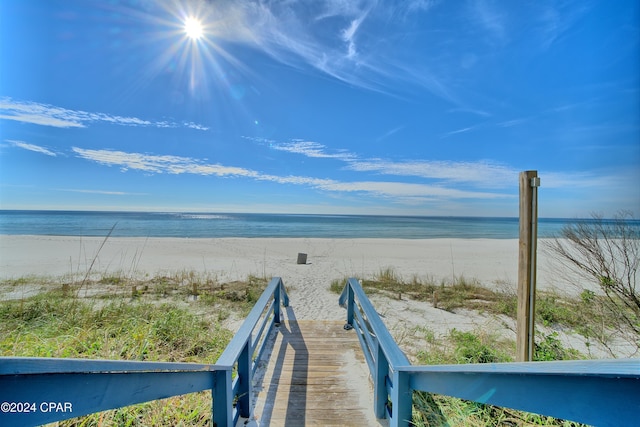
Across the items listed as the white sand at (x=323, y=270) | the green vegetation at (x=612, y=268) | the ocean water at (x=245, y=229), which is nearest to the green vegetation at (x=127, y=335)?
the white sand at (x=323, y=270)

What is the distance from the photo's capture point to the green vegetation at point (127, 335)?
2.19 meters

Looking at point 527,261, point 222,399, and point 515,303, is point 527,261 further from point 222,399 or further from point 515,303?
point 515,303

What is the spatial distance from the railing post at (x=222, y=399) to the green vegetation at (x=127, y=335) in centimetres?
57

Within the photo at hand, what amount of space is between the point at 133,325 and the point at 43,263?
1141 centimetres

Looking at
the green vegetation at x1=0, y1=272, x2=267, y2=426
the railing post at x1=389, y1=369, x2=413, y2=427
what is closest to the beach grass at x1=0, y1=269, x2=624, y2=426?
the green vegetation at x1=0, y1=272, x2=267, y2=426

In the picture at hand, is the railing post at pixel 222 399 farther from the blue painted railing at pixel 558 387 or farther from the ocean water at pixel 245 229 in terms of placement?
the ocean water at pixel 245 229

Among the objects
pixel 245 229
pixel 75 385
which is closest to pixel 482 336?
pixel 75 385

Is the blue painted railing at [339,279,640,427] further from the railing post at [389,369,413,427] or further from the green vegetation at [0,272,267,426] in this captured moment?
the green vegetation at [0,272,267,426]

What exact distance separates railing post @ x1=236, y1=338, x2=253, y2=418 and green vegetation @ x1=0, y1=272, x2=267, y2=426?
0.31m

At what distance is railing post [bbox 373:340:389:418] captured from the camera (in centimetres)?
229

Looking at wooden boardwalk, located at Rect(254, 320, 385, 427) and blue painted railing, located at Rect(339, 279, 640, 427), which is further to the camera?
wooden boardwalk, located at Rect(254, 320, 385, 427)

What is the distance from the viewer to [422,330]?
15.6ft

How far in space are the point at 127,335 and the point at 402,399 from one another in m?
Answer: 3.50

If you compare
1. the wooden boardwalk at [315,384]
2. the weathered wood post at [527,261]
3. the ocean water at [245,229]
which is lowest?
the ocean water at [245,229]
